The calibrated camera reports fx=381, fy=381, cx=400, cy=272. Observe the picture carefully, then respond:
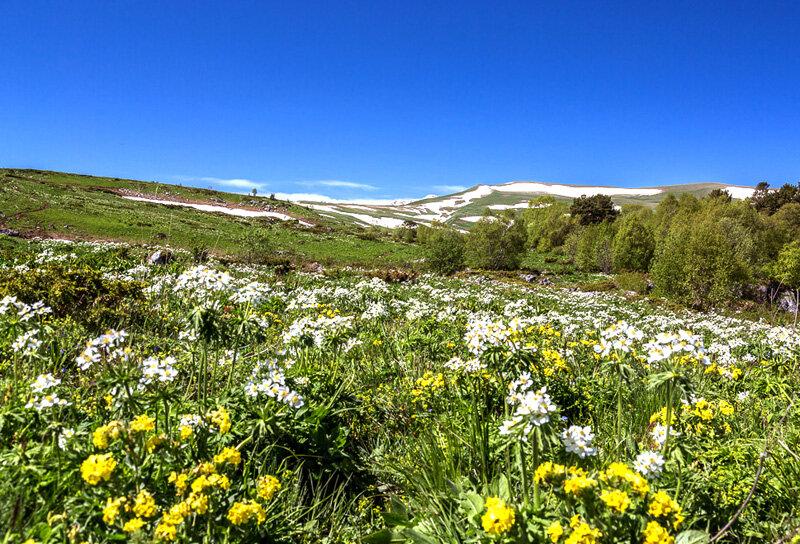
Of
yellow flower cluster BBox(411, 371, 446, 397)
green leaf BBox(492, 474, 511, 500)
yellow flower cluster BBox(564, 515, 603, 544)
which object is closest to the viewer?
yellow flower cluster BBox(564, 515, 603, 544)

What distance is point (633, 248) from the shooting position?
1663 inches

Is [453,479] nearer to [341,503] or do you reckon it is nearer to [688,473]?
[341,503]

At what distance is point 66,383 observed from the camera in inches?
134

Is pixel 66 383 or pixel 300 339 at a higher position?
pixel 300 339

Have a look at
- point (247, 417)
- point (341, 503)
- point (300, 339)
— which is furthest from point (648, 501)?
point (300, 339)

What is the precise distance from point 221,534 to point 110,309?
6.04 metres

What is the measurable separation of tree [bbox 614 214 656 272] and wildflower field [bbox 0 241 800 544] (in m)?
42.0

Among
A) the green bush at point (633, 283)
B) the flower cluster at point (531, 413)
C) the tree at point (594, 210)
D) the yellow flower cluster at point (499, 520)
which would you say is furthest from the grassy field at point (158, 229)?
the tree at point (594, 210)

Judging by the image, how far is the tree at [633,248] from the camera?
137 feet

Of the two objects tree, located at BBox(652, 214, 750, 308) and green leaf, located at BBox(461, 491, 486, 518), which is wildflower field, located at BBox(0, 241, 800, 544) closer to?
green leaf, located at BBox(461, 491, 486, 518)

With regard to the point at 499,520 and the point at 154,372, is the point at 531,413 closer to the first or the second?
the point at 499,520

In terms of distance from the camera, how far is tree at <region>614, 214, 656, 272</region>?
41803 mm

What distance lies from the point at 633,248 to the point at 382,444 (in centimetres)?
4692

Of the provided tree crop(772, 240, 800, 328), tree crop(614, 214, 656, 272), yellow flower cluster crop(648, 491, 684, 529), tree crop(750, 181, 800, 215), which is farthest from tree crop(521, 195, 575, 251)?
yellow flower cluster crop(648, 491, 684, 529)
